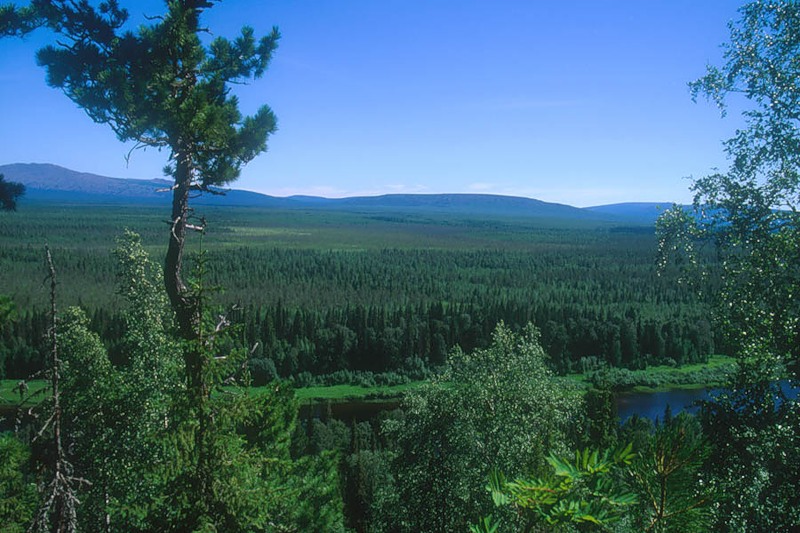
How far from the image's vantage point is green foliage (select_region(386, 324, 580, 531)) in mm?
12328

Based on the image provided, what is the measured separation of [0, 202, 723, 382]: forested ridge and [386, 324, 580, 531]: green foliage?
12.9 metres

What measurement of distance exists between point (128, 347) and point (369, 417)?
4375 cm

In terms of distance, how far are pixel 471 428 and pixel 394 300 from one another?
287ft

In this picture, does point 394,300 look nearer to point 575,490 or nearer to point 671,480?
point 575,490

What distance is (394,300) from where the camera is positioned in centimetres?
9994

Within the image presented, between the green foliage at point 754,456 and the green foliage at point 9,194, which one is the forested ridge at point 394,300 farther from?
the green foliage at point 754,456

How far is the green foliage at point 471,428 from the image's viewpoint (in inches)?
485

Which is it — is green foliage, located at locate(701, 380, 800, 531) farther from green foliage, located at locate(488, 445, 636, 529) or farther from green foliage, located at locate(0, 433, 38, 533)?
green foliage, located at locate(0, 433, 38, 533)

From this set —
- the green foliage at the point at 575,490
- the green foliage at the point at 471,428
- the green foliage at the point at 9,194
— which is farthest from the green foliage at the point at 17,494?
the green foliage at the point at 471,428

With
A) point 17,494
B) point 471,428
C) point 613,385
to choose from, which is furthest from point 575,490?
point 613,385

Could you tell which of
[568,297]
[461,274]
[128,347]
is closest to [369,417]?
[128,347]

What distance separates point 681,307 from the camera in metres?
96.5

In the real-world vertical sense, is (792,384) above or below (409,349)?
above

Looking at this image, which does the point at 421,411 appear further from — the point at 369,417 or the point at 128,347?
the point at 369,417
